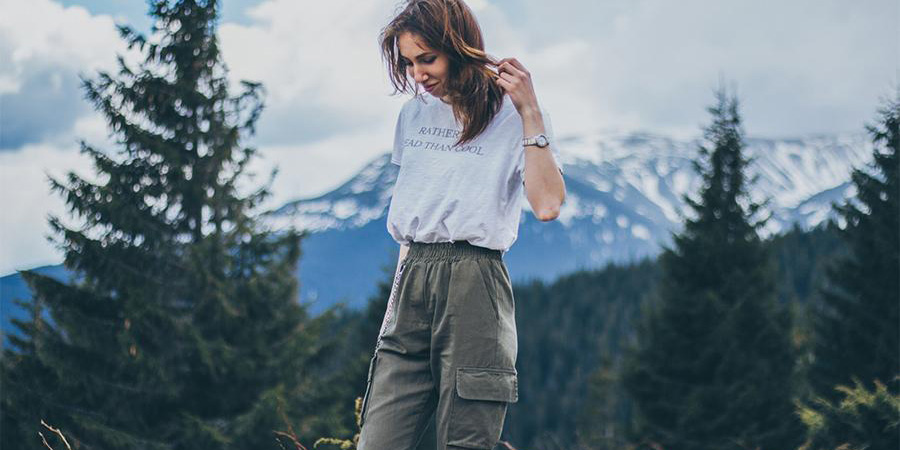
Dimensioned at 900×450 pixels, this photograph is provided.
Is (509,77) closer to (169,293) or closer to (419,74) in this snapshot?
(419,74)

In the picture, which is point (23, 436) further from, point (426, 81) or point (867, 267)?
point (867, 267)

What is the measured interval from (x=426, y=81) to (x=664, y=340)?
69.0 feet

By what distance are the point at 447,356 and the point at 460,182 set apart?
1.61ft

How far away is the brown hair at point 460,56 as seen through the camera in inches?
102

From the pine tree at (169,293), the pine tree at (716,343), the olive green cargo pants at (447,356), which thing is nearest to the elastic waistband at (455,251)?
the olive green cargo pants at (447,356)

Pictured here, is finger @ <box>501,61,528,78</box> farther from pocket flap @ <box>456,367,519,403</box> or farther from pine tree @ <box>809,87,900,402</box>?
pine tree @ <box>809,87,900,402</box>

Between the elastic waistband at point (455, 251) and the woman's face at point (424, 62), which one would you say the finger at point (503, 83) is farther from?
the elastic waistband at point (455, 251)

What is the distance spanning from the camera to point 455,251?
8.38 feet

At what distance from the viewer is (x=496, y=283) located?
8.31 ft

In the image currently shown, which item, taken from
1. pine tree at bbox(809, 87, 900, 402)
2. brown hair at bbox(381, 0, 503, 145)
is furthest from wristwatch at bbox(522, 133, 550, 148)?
pine tree at bbox(809, 87, 900, 402)

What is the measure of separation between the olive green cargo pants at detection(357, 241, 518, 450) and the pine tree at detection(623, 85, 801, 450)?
64.7ft

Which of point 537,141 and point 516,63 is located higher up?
point 516,63

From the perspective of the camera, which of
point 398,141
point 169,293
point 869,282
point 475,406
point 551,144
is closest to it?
point 475,406

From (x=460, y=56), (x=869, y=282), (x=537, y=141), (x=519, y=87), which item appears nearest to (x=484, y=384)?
(x=537, y=141)
